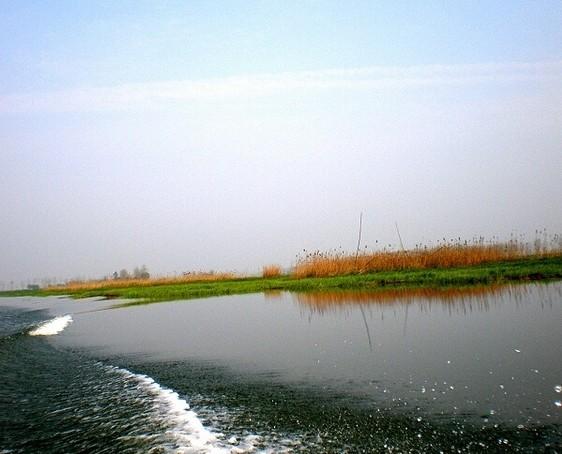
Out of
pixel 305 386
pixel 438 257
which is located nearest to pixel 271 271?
pixel 438 257

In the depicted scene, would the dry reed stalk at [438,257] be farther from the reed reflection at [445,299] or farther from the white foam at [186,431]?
the white foam at [186,431]

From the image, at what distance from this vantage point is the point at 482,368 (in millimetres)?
5230

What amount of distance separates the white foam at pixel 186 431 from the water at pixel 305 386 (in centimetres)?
2

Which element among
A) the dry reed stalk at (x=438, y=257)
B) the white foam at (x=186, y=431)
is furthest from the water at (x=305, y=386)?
the dry reed stalk at (x=438, y=257)

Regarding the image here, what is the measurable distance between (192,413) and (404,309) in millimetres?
7472

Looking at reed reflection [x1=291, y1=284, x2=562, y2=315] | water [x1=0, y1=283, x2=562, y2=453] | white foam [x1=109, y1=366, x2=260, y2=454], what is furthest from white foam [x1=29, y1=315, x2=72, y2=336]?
white foam [x1=109, y1=366, x2=260, y2=454]

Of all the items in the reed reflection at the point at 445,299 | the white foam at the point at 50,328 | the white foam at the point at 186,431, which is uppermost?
the reed reflection at the point at 445,299

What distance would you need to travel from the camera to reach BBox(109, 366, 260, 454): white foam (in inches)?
134

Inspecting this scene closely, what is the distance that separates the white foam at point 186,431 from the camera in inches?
134

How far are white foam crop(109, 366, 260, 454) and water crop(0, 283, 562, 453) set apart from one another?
17 millimetres

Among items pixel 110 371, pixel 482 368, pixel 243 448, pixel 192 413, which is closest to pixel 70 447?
pixel 192 413

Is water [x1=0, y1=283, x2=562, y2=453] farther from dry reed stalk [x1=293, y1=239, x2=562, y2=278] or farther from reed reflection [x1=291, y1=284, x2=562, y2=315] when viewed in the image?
dry reed stalk [x1=293, y1=239, x2=562, y2=278]

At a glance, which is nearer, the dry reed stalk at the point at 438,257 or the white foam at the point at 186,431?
the white foam at the point at 186,431

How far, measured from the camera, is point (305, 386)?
200 inches
